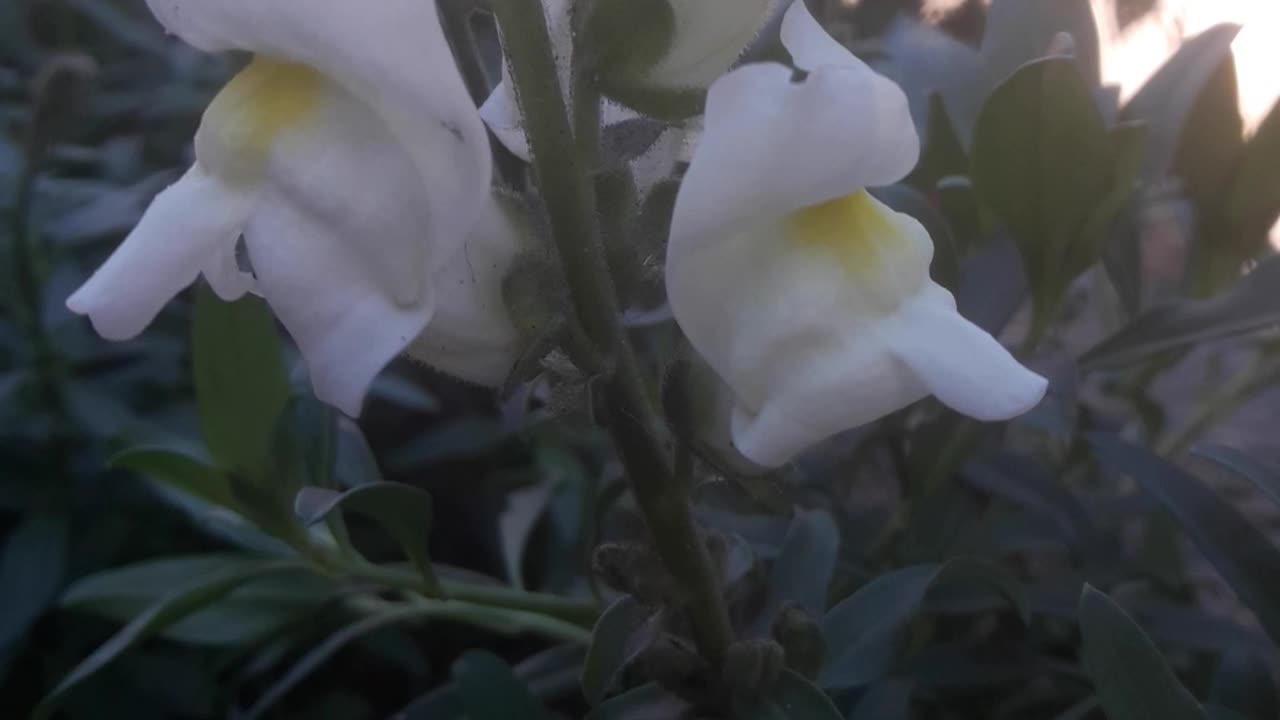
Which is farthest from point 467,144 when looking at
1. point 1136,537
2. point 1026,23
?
point 1136,537

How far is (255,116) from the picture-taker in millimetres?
361

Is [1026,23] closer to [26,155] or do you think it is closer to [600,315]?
[600,315]

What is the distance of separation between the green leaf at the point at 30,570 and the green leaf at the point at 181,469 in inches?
10.8

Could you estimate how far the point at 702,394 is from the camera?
420 millimetres

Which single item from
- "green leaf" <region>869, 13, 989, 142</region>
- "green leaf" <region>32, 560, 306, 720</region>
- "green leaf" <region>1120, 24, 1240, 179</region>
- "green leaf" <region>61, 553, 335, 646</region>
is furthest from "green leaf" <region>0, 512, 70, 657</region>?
"green leaf" <region>1120, 24, 1240, 179</region>

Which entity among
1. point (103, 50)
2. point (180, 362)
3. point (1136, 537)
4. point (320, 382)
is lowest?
point (1136, 537)

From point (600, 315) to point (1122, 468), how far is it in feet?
1.03

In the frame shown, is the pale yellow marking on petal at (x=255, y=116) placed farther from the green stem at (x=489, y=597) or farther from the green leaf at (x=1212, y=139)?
the green leaf at (x=1212, y=139)

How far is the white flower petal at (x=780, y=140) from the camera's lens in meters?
0.33

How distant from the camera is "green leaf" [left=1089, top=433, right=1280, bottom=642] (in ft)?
1.74

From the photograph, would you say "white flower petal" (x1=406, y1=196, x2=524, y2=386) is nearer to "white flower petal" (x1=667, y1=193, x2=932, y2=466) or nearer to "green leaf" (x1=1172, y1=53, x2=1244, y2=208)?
"white flower petal" (x1=667, y1=193, x2=932, y2=466)

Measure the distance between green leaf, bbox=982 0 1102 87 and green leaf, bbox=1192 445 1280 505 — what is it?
233 millimetres

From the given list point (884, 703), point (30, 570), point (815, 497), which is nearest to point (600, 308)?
point (884, 703)

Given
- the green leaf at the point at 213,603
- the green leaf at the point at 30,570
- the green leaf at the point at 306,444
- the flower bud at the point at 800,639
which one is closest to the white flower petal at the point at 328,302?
the flower bud at the point at 800,639
